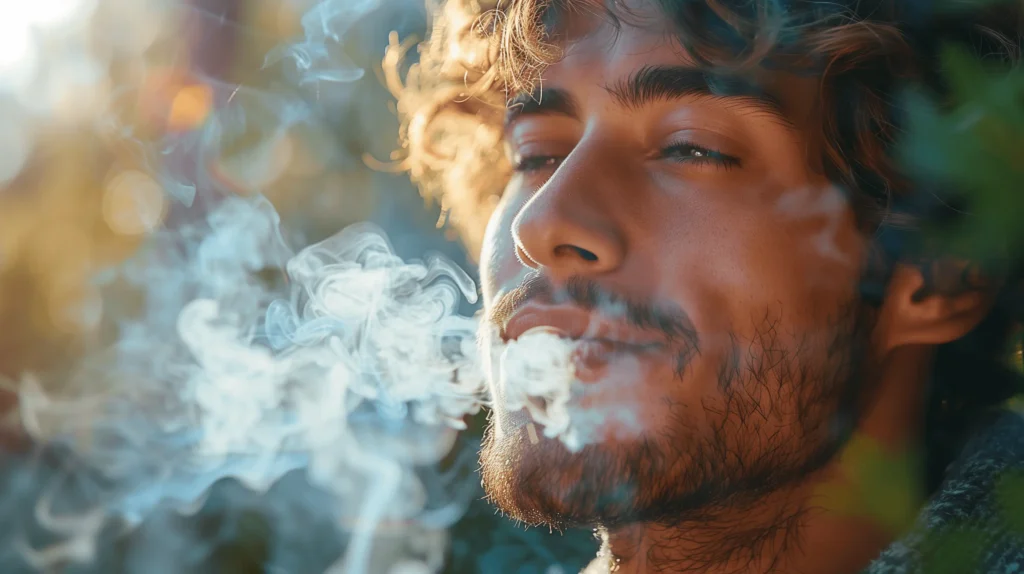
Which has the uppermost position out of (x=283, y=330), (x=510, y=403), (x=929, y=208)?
(x=929, y=208)

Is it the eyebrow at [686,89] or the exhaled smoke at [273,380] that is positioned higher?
the eyebrow at [686,89]

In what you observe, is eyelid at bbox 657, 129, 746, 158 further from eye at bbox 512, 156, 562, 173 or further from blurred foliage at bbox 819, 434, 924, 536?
blurred foliage at bbox 819, 434, 924, 536

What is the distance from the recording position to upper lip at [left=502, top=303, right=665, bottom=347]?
65.1 inches

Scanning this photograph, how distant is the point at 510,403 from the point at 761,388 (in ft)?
1.78

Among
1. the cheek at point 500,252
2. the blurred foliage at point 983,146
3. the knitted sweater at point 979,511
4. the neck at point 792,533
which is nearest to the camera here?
the blurred foliage at point 983,146

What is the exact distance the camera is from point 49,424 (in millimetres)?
3957

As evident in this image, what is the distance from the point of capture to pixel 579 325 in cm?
168

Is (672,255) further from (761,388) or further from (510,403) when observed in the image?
(510,403)

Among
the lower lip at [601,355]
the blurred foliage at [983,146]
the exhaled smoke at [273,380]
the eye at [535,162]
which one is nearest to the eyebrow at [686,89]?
the eye at [535,162]

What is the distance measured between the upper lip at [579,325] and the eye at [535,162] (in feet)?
1.46

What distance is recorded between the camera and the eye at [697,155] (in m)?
1.73

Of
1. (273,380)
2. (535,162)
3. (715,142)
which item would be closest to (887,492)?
(715,142)

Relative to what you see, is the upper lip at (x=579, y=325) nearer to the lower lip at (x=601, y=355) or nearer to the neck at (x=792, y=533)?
the lower lip at (x=601, y=355)

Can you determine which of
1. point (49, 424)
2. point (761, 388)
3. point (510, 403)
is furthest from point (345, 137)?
point (761, 388)
